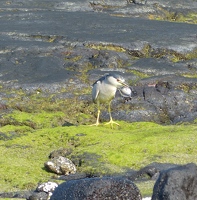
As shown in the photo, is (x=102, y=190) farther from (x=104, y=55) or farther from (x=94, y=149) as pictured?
(x=104, y=55)

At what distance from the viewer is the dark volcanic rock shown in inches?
414

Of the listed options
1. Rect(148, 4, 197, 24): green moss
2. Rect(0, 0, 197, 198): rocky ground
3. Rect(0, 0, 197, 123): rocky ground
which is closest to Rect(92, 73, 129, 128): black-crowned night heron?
Rect(0, 0, 197, 198): rocky ground

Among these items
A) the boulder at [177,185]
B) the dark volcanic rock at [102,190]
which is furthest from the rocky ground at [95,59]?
the dark volcanic rock at [102,190]

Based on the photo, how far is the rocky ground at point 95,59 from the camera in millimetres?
29656

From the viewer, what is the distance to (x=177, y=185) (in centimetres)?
1057

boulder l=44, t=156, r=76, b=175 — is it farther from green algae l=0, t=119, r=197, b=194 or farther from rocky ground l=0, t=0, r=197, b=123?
rocky ground l=0, t=0, r=197, b=123

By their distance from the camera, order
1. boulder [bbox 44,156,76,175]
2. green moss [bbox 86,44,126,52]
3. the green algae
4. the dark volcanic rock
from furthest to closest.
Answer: green moss [bbox 86,44,126,52] → the green algae → boulder [bbox 44,156,76,175] → the dark volcanic rock

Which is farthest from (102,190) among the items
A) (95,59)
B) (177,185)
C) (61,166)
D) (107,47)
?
(107,47)

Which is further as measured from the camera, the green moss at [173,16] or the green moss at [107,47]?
the green moss at [173,16]

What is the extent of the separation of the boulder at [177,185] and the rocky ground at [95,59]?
1643 cm

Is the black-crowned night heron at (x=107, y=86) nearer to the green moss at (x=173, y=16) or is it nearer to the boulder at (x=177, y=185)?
the boulder at (x=177, y=185)

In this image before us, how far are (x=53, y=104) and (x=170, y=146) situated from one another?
10728mm

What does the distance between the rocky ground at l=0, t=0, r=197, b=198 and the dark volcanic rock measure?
16.6 meters

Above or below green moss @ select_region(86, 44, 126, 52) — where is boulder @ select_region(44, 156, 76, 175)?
above
